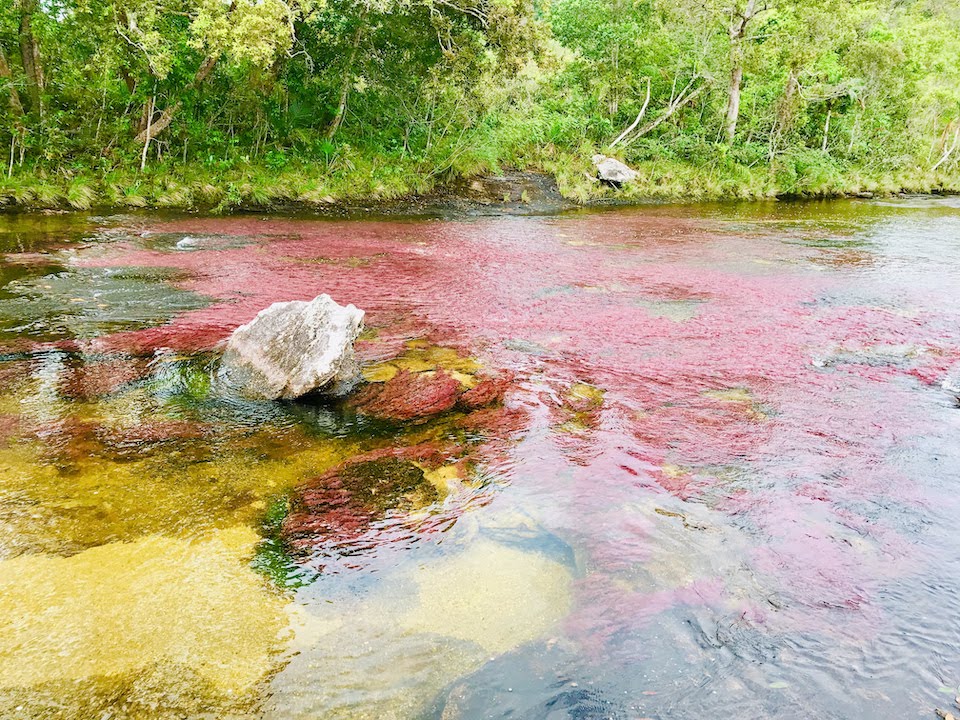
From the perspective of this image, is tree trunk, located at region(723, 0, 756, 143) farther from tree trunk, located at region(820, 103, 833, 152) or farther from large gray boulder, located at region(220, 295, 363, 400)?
large gray boulder, located at region(220, 295, 363, 400)

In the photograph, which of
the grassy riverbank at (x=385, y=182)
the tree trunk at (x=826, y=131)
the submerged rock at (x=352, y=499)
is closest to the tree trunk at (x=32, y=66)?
the grassy riverbank at (x=385, y=182)

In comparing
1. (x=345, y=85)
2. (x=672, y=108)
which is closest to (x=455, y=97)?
(x=345, y=85)

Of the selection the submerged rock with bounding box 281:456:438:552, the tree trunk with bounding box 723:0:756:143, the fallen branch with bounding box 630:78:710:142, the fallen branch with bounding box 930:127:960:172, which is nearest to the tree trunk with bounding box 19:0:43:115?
the submerged rock with bounding box 281:456:438:552

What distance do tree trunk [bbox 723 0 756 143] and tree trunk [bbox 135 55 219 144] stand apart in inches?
702

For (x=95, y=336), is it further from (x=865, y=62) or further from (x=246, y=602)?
(x=865, y=62)

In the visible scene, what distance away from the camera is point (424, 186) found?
19.2 meters

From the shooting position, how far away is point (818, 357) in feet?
23.6

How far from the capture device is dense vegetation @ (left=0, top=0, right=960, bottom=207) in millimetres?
15078

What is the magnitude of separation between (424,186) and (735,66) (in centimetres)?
1319

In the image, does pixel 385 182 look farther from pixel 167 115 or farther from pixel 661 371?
pixel 661 371

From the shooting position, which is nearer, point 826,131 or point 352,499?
point 352,499

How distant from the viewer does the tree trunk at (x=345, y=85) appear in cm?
1780

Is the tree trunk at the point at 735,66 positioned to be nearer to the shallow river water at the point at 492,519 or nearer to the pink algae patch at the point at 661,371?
the pink algae patch at the point at 661,371

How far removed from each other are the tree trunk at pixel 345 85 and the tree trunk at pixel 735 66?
13967 mm
